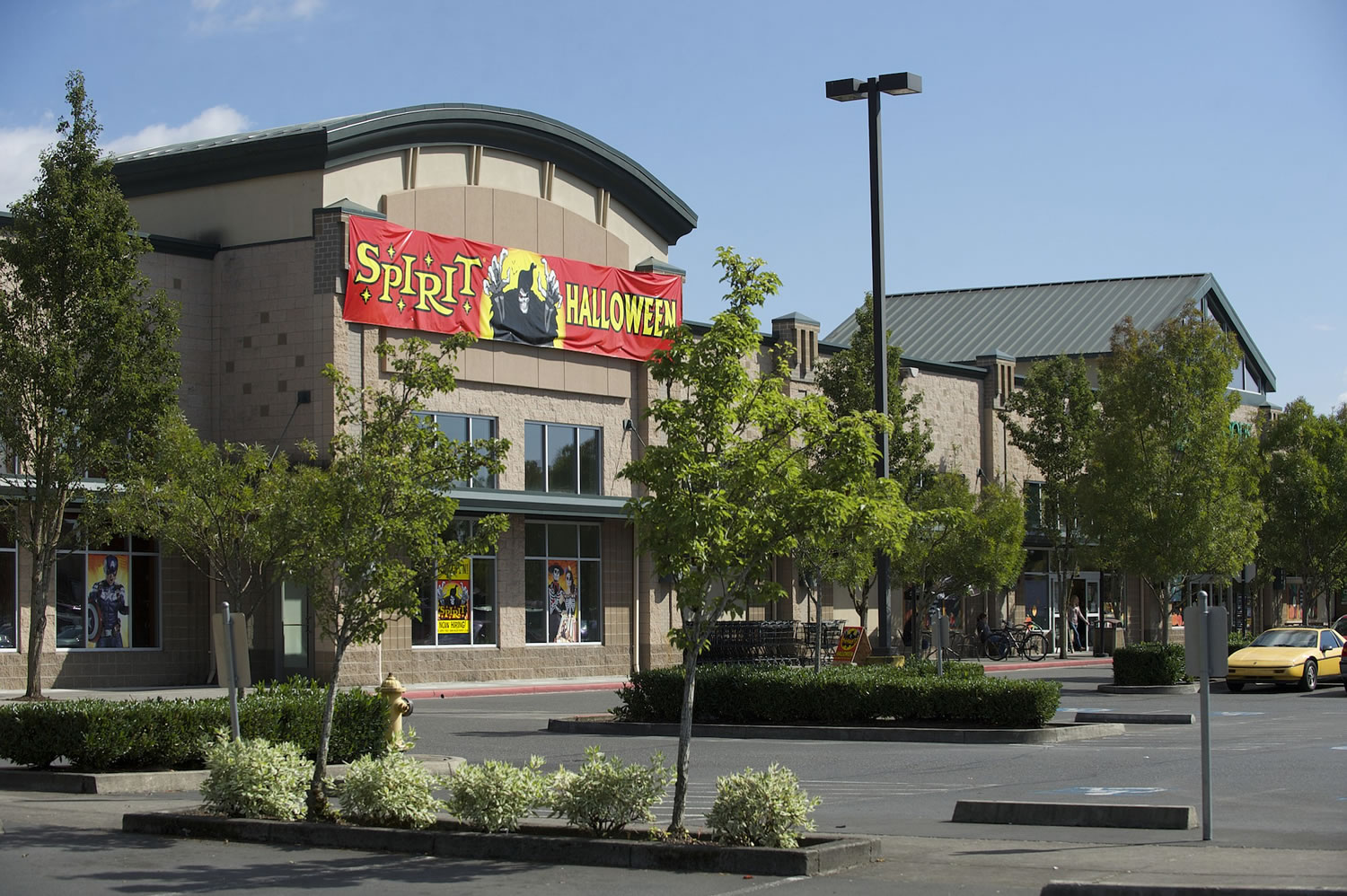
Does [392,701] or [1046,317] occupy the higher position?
[1046,317]

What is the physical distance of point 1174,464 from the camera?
109ft

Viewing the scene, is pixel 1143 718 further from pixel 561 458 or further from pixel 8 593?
pixel 8 593

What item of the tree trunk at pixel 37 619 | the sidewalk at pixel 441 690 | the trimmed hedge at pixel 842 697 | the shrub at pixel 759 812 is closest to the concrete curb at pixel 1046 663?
the sidewalk at pixel 441 690

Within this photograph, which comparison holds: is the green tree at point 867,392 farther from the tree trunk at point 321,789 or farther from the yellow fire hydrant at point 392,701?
the tree trunk at point 321,789

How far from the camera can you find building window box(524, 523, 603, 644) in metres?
37.0

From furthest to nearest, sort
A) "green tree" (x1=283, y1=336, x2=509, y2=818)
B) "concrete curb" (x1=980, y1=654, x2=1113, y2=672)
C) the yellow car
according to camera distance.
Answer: "concrete curb" (x1=980, y1=654, x2=1113, y2=672), the yellow car, "green tree" (x1=283, y1=336, x2=509, y2=818)

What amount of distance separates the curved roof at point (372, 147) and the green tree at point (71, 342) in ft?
24.3

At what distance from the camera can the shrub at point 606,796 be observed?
11.5 m

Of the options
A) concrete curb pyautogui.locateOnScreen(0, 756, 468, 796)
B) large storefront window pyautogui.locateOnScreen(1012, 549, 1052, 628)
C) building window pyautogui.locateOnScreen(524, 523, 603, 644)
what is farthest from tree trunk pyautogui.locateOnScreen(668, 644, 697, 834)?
large storefront window pyautogui.locateOnScreen(1012, 549, 1052, 628)

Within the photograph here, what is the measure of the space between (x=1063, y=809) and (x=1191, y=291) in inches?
2019

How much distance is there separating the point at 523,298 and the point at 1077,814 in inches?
1004

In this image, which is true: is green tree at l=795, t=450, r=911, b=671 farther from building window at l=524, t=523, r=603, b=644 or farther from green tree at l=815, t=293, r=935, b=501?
green tree at l=815, t=293, r=935, b=501

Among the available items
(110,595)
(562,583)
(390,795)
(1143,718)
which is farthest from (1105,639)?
(390,795)

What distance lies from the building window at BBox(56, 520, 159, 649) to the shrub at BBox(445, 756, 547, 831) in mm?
20774
